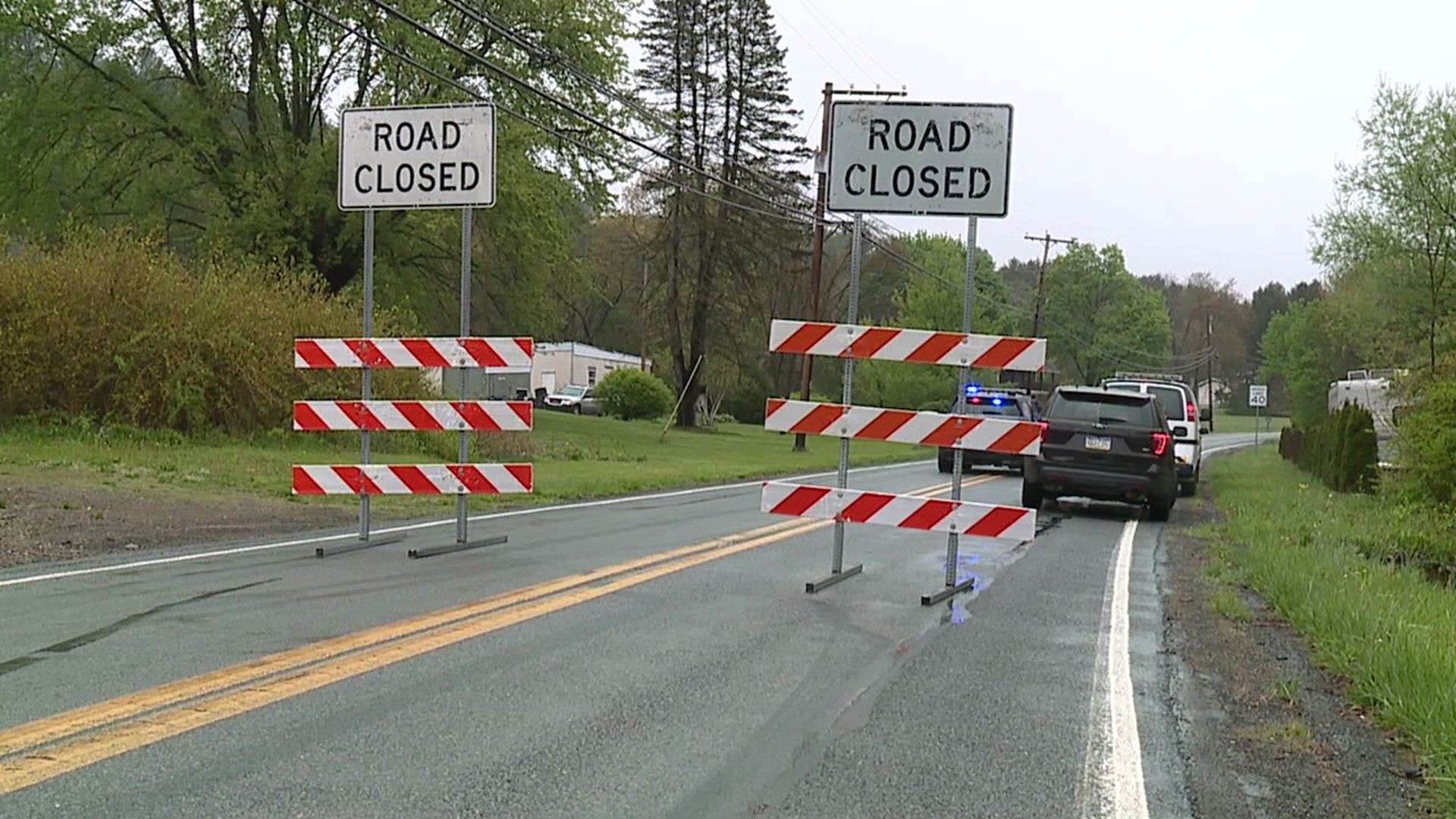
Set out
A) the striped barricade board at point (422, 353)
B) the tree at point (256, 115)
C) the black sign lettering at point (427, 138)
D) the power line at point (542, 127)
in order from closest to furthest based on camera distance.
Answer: the striped barricade board at point (422, 353) < the black sign lettering at point (427, 138) < the power line at point (542, 127) < the tree at point (256, 115)

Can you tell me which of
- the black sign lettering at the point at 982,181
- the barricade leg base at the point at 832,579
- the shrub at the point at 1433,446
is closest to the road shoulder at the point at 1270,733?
the barricade leg base at the point at 832,579

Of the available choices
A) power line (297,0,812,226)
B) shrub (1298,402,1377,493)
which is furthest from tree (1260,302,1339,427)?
power line (297,0,812,226)

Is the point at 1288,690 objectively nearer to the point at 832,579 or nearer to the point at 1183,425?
the point at 832,579

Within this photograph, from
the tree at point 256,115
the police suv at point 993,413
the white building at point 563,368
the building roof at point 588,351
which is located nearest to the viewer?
the police suv at point 993,413

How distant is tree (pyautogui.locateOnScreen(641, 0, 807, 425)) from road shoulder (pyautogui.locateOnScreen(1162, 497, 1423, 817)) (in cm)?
3816

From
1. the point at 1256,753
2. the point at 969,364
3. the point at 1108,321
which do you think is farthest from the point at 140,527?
the point at 1108,321

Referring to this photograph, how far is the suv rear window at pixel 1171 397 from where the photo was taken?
22.3 metres

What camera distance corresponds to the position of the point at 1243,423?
10756 cm

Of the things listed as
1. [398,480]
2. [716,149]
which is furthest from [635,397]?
[398,480]

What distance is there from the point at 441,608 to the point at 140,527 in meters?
4.57

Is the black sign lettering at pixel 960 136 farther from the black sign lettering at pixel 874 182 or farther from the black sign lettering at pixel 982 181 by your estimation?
the black sign lettering at pixel 874 182

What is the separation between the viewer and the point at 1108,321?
102 m

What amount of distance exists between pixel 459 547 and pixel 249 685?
462 cm

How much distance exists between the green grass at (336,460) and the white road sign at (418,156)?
3.97 meters
